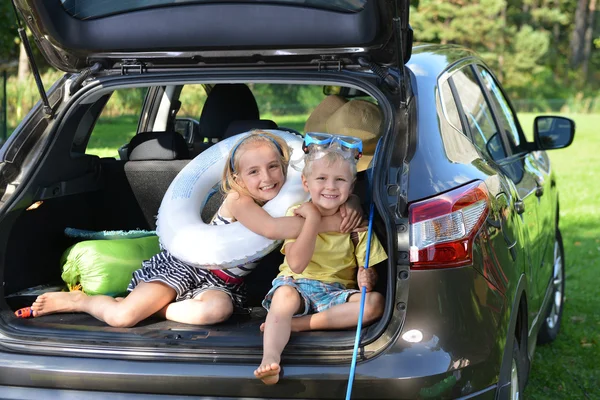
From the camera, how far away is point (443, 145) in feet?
9.87

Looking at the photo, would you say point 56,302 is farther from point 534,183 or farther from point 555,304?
point 555,304

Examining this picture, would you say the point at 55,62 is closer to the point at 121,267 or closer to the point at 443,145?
the point at 121,267

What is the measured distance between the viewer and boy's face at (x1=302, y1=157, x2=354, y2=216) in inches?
122

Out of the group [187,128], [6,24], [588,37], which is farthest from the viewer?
[588,37]

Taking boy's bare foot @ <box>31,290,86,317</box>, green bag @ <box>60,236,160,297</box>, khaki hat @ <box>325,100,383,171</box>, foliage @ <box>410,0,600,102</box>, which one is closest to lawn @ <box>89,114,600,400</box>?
khaki hat @ <box>325,100,383,171</box>

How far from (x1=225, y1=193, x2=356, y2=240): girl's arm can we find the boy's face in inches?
2.9

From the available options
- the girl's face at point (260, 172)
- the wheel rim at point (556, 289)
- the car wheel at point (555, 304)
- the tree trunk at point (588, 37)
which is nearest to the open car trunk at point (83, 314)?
the girl's face at point (260, 172)

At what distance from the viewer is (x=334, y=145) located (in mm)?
3146

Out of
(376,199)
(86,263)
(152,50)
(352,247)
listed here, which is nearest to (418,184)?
(376,199)

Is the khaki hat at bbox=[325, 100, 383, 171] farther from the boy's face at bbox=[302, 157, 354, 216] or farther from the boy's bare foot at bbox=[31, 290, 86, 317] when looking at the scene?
the boy's bare foot at bbox=[31, 290, 86, 317]

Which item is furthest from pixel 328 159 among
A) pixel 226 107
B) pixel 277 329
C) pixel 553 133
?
pixel 553 133

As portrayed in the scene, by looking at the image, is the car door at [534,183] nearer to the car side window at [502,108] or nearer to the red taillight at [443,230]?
the car side window at [502,108]

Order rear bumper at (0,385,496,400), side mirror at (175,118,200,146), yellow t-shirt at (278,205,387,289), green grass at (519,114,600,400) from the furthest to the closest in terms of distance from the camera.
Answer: side mirror at (175,118,200,146), green grass at (519,114,600,400), yellow t-shirt at (278,205,387,289), rear bumper at (0,385,496,400)

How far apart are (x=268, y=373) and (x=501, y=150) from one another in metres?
2.02
